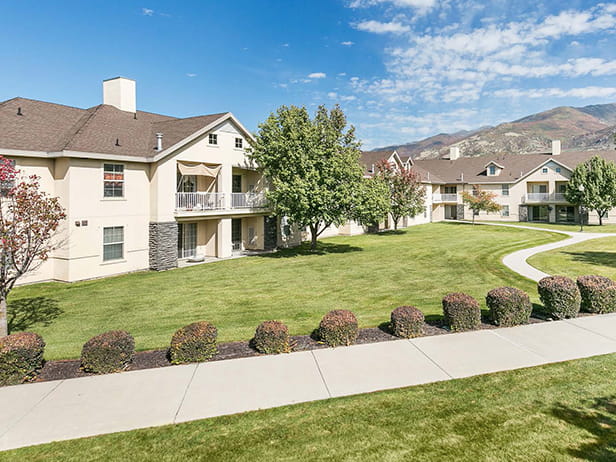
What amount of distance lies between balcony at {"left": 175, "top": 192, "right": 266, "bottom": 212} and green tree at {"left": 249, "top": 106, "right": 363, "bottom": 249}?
6.52ft

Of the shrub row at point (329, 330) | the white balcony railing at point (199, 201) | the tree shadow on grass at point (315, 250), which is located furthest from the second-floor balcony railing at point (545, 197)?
the white balcony railing at point (199, 201)

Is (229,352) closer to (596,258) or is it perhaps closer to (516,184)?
(596,258)

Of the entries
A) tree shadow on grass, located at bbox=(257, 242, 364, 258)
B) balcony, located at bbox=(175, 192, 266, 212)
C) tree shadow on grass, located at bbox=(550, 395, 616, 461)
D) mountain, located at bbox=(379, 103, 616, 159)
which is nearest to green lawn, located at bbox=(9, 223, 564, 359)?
tree shadow on grass, located at bbox=(257, 242, 364, 258)

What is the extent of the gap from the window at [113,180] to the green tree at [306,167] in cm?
819

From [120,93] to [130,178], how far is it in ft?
22.8

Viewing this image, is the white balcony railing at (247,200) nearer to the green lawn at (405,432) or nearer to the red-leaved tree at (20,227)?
the red-leaved tree at (20,227)

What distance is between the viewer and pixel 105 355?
23.1ft

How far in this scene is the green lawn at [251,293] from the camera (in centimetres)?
1050

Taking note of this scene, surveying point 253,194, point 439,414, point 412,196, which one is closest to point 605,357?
point 439,414

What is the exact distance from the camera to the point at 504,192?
4809cm

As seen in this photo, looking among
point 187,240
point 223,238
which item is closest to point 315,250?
point 223,238

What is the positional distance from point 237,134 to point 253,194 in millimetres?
4076

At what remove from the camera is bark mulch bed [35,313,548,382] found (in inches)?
282

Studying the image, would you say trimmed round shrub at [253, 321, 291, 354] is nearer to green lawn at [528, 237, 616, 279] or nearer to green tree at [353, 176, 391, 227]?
green lawn at [528, 237, 616, 279]
